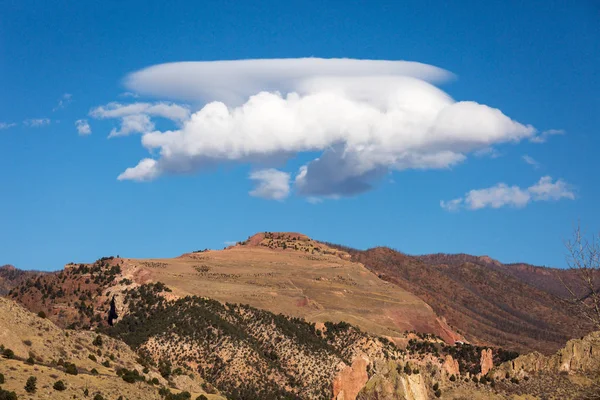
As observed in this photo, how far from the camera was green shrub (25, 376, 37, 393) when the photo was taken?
5909 cm

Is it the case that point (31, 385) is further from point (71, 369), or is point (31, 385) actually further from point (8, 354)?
point (8, 354)

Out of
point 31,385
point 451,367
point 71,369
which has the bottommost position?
point 31,385

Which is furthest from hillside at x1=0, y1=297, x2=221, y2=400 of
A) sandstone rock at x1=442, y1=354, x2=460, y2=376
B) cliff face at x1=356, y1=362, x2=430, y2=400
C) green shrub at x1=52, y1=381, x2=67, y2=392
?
sandstone rock at x1=442, y1=354, x2=460, y2=376

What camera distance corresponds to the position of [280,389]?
10912 centimetres

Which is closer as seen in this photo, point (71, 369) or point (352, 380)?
point (71, 369)

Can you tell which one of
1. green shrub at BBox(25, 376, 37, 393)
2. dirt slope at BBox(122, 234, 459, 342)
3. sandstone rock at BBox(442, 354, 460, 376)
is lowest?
green shrub at BBox(25, 376, 37, 393)

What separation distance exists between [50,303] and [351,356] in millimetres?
58973

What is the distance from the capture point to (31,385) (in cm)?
5934

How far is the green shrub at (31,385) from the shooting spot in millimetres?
59094

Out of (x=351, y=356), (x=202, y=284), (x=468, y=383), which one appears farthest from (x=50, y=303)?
(x=468, y=383)

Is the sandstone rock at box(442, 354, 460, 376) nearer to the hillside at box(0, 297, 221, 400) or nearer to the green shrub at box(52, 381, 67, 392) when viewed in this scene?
the hillside at box(0, 297, 221, 400)

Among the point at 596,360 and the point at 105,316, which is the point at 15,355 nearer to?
the point at 596,360

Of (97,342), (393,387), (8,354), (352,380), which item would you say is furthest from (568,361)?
(97,342)

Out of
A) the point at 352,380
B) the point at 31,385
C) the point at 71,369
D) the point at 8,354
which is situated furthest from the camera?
the point at 352,380
